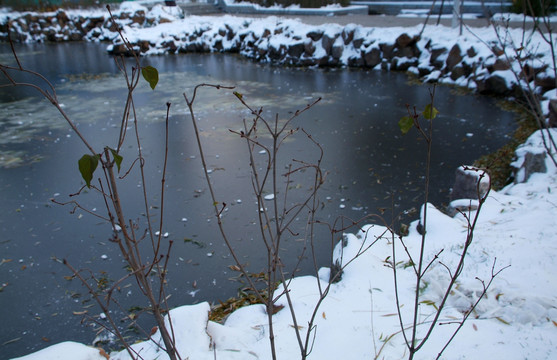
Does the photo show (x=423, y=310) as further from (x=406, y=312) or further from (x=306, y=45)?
(x=306, y=45)

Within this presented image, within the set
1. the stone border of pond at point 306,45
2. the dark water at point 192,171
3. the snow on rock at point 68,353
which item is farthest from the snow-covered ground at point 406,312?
the stone border of pond at point 306,45

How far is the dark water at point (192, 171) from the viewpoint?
10.6 feet

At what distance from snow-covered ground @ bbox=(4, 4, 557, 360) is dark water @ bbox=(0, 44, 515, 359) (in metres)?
0.61

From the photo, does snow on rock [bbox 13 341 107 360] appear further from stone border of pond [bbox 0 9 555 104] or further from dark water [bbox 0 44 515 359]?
stone border of pond [bbox 0 9 555 104]

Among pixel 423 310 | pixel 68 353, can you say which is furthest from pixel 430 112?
pixel 68 353

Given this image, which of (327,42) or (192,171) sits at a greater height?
(327,42)

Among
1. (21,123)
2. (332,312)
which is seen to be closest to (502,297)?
(332,312)

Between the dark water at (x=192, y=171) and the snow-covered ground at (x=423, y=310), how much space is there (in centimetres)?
61

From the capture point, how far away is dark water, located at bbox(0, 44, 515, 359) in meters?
3.23

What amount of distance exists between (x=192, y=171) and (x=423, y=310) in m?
3.51

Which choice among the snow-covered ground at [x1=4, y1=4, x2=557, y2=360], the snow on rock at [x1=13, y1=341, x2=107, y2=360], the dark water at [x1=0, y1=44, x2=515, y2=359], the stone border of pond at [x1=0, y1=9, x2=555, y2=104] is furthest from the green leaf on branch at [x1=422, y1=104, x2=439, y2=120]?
the stone border of pond at [x1=0, y1=9, x2=555, y2=104]

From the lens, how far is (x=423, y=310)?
2.41m

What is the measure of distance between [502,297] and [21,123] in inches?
304

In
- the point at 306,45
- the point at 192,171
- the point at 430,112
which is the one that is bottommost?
the point at 192,171
